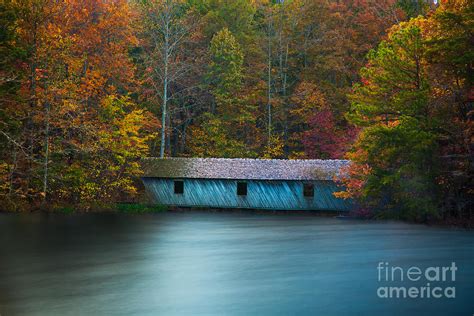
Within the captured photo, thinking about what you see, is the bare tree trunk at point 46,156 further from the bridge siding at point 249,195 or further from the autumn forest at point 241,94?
the bridge siding at point 249,195

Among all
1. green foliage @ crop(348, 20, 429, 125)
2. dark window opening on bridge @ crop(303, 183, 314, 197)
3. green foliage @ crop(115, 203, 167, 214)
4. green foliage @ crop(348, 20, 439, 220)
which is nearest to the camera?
green foliage @ crop(348, 20, 439, 220)

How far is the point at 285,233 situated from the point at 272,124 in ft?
94.8

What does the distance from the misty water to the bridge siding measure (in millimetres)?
8761

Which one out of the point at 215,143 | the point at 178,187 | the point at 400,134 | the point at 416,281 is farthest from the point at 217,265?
the point at 215,143

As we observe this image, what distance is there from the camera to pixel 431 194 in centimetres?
3722

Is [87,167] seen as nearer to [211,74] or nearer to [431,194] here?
[211,74]

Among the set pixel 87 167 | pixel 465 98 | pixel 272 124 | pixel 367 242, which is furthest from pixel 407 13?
pixel 367 242

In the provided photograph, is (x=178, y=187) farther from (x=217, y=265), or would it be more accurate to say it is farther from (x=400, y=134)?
(x=217, y=265)

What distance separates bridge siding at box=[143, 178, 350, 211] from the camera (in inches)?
1869

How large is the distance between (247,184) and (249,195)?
82 cm

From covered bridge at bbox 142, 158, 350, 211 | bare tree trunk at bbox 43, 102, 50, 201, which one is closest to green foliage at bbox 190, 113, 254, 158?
covered bridge at bbox 142, 158, 350, 211

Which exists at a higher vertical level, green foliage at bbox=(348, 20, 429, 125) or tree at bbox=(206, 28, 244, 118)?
tree at bbox=(206, 28, 244, 118)

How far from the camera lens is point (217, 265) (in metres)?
24.0

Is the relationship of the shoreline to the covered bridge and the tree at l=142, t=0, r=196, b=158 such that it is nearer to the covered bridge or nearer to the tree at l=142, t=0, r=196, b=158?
the covered bridge
